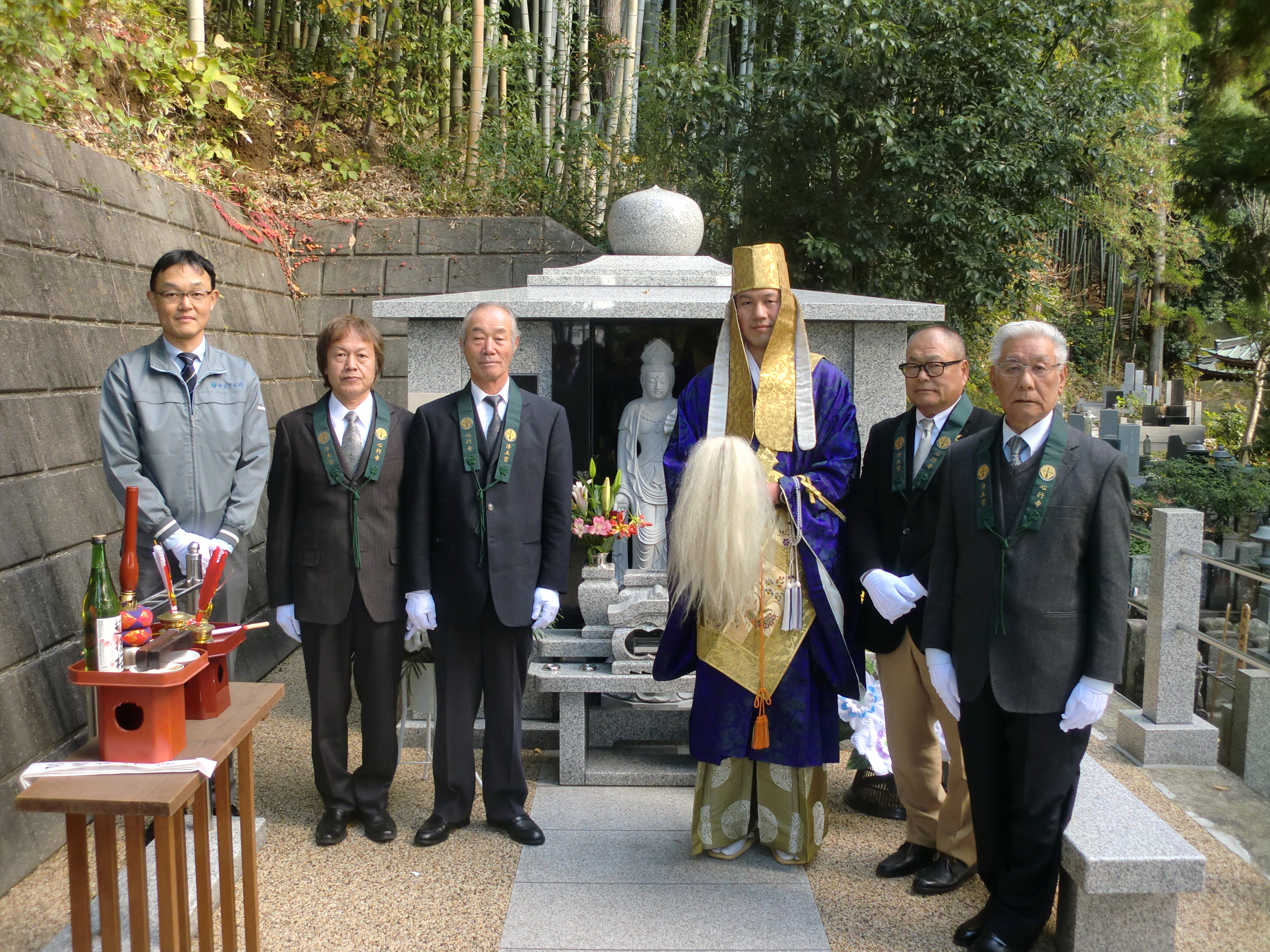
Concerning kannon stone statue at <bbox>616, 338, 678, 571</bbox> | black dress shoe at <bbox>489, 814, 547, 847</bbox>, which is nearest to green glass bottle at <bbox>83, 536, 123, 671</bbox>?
black dress shoe at <bbox>489, 814, 547, 847</bbox>

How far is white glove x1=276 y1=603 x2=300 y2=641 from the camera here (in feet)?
11.8

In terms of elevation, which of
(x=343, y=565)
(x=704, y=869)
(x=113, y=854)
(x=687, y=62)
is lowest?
(x=704, y=869)

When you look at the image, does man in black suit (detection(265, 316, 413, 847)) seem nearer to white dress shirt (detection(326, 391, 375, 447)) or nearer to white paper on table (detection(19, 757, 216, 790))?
white dress shirt (detection(326, 391, 375, 447))

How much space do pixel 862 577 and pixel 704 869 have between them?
3.69 ft

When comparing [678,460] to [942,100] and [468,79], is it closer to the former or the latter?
[942,100]

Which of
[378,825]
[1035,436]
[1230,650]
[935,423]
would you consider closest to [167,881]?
[378,825]

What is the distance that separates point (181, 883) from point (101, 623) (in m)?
0.64

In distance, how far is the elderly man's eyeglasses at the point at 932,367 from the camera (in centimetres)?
330

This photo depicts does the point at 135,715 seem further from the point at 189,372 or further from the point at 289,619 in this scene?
the point at 189,372

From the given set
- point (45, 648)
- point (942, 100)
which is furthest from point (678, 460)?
point (942, 100)

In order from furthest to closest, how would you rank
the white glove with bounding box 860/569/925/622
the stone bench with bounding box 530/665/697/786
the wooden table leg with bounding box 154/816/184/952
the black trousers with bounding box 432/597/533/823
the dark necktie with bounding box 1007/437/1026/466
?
1. the stone bench with bounding box 530/665/697/786
2. the black trousers with bounding box 432/597/533/823
3. the white glove with bounding box 860/569/925/622
4. the dark necktie with bounding box 1007/437/1026/466
5. the wooden table leg with bounding box 154/816/184/952

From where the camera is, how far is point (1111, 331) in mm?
27312

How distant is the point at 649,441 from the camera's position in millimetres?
4895

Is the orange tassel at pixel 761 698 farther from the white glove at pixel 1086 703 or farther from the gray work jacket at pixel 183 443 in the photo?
the gray work jacket at pixel 183 443
